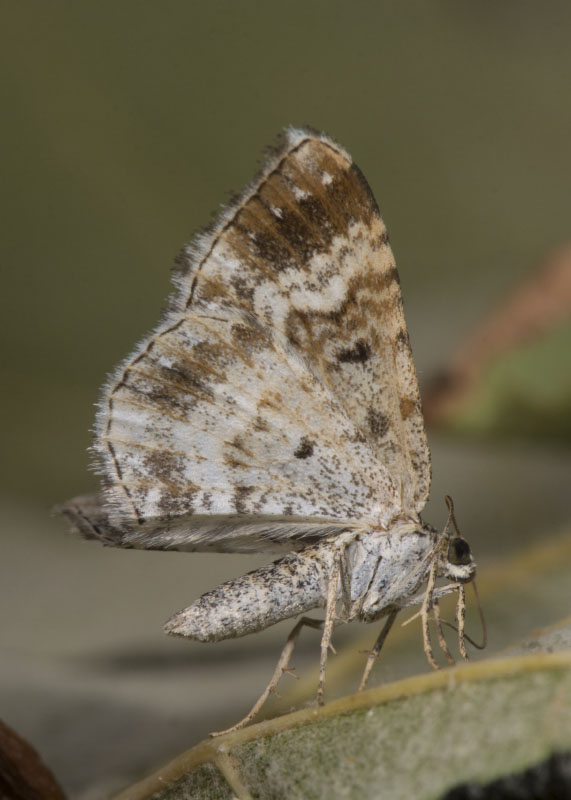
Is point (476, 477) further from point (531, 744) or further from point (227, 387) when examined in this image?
point (531, 744)

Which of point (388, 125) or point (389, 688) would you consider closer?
point (389, 688)

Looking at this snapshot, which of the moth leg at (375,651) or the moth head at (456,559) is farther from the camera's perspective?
the moth head at (456,559)

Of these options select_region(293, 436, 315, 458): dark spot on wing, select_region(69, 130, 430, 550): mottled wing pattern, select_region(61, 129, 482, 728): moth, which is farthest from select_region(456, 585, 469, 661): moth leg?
select_region(293, 436, 315, 458): dark spot on wing

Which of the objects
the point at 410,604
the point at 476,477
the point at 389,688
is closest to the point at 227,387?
the point at 410,604

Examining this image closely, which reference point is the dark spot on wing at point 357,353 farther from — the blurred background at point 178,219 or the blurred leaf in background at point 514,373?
the blurred background at point 178,219

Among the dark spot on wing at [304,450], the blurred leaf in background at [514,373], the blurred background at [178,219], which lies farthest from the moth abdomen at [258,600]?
the blurred leaf in background at [514,373]

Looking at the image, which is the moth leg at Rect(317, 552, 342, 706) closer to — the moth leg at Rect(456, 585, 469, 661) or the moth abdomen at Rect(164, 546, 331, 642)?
the moth abdomen at Rect(164, 546, 331, 642)
